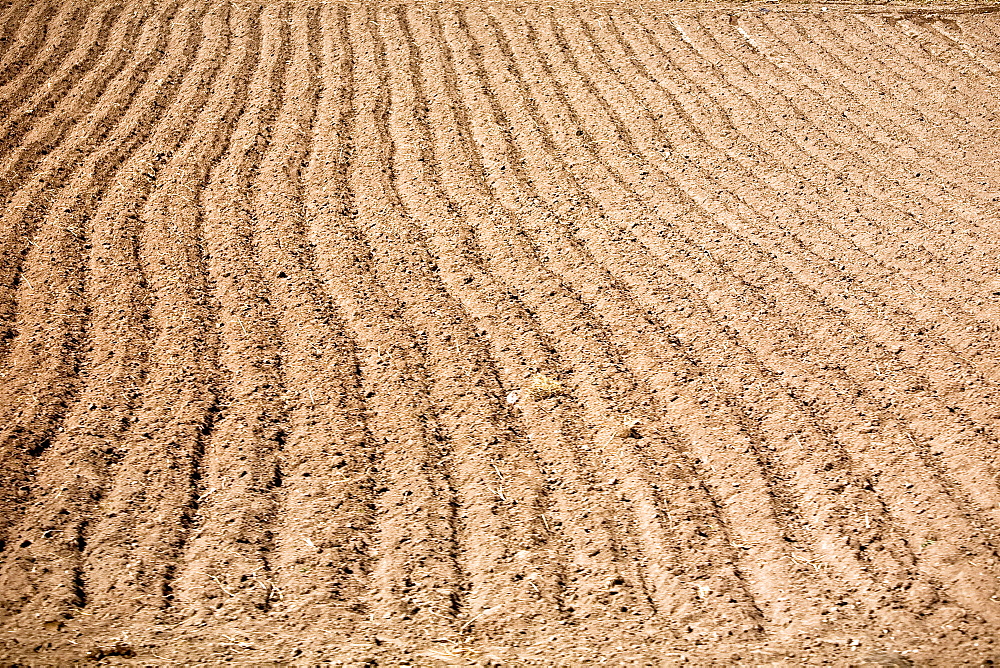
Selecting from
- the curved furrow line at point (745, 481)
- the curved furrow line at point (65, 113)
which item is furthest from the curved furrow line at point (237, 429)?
the curved furrow line at point (745, 481)

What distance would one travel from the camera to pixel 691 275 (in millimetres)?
6113

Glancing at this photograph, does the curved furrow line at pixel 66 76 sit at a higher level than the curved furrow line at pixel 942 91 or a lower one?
higher

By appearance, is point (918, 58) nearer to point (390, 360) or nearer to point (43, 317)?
point (390, 360)

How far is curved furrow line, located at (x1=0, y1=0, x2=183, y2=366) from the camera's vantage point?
5950mm

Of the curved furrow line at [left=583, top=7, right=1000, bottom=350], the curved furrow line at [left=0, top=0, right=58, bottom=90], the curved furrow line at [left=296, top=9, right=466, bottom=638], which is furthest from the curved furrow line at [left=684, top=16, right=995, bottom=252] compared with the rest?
the curved furrow line at [left=0, top=0, right=58, bottom=90]

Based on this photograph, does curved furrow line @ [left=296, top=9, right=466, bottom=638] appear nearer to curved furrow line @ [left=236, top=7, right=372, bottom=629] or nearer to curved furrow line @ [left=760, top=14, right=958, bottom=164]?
curved furrow line @ [left=236, top=7, right=372, bottom=629]

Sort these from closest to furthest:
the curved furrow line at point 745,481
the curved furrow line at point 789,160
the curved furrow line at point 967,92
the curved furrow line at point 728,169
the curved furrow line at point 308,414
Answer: the curved furrow line at point 308,414 < the curved furrow line at point 745,481 < the curved furrow line at point 789,160 < the curved furrow line at point 728,169 < the curved furrow line at point 967,92

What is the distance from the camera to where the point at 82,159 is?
7.25m

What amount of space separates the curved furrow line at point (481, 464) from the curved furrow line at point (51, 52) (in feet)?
12.4

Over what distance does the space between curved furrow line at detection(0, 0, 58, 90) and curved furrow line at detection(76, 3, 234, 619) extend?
1.67 m

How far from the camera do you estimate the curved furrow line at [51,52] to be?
26.9 feet

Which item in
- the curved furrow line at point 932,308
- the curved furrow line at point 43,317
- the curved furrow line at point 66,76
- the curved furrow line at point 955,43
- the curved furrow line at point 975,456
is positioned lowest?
the curved furrow line at point 975,456

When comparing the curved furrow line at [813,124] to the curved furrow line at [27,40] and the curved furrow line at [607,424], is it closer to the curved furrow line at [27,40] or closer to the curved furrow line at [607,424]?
the curved furrow line at [607,424]

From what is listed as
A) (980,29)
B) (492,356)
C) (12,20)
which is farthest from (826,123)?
Answer: (12,20)
